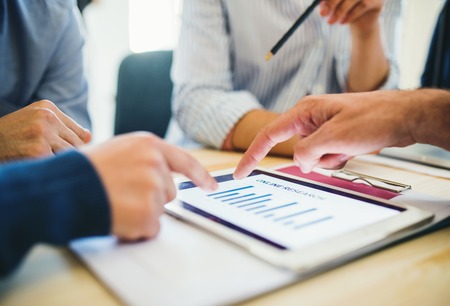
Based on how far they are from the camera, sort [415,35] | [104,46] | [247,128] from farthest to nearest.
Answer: [415,35] → [104,46] → [247,128]

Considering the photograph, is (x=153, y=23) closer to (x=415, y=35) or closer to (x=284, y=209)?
(x=415, y=35)

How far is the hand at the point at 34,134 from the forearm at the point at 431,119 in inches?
17.8

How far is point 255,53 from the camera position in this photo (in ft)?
3.33

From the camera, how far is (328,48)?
100cm

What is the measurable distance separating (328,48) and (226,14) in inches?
11.1

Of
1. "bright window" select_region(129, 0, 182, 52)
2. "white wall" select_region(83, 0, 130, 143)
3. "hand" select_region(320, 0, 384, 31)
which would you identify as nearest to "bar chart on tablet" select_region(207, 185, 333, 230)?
"hand" select_region(320, 0, 384, 31)

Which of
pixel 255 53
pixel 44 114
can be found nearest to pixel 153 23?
pixel 255 53

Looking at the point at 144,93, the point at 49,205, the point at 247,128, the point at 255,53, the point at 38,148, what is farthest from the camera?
the point at 144,93

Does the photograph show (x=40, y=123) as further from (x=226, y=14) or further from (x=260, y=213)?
(x=226, y=14)

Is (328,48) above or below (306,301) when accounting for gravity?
above

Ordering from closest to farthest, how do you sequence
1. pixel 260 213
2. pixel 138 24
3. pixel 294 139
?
pixel 260 213 → pixel 294 139 → pixel 138 24

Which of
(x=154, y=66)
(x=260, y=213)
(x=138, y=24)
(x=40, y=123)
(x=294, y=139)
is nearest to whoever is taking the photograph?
(x=260, y=213)

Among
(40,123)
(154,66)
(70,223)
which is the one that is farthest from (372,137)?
(154,66)

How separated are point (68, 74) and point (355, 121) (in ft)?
2.32
